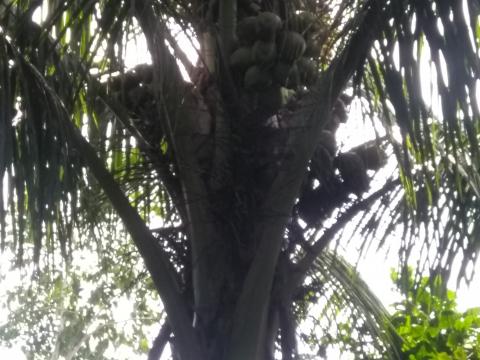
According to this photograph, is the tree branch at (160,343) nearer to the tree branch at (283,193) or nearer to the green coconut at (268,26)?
the tree branch at (283,193)

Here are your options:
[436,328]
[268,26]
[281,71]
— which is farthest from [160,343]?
[436,328]

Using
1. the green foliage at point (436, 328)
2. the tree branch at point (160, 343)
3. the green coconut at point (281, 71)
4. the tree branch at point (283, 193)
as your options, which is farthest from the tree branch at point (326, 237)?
the green foliage at point (436, 328)

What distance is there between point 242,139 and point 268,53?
286 millimetres

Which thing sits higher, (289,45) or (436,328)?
(289,45)

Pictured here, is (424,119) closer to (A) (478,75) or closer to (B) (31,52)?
(A) (478,75)

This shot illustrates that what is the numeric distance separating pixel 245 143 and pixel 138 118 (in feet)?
1.28

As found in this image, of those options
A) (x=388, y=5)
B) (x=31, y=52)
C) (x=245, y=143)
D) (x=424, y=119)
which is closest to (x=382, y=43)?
(x=388, y=5)

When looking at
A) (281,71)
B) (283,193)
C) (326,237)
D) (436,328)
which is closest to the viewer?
(283,193)

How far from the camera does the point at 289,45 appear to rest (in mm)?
2139

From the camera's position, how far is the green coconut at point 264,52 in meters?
2.12

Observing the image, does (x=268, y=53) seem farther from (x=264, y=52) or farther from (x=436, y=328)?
(x=436, y=328)

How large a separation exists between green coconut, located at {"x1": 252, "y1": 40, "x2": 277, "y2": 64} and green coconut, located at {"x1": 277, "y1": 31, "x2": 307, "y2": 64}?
2 cm

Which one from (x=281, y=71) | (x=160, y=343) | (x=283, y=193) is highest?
(x=281, y=71)

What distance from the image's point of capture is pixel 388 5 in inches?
75.4
